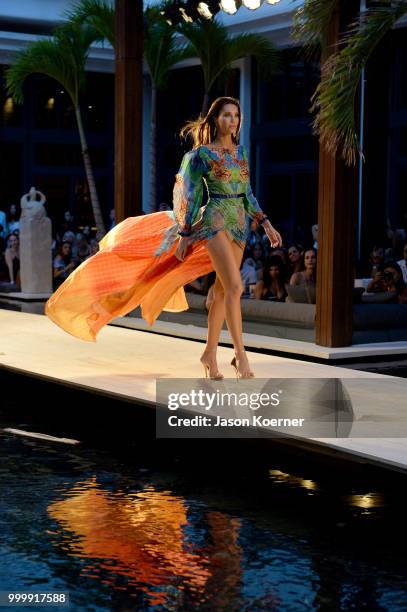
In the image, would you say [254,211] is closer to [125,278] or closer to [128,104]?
[125,278]

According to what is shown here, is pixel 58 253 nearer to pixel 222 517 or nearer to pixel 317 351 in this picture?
pixel 317 351

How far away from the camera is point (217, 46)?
1908 cm

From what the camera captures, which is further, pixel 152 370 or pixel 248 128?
pixel 248 128

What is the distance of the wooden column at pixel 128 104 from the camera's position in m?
10.9

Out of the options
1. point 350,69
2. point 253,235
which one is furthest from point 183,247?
point 253,235

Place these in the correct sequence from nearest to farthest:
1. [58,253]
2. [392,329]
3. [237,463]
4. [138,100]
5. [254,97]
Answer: [237,463] → [392,329] → [138,100] → [58,253] → [254,97]

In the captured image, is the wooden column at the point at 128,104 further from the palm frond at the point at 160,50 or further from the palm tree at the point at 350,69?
the palm frond at the point at 160,50

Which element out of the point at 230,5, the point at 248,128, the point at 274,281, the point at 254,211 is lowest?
the point at 274,281

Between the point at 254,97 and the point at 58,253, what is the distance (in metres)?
6.23

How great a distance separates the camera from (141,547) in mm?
4242

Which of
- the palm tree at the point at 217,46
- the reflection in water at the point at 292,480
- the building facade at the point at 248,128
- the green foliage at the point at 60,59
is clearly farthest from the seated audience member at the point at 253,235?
the reflection in water at the point at 292,480

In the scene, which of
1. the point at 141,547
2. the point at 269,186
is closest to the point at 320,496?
the point at 141,547

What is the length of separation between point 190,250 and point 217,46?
13023 millimetres

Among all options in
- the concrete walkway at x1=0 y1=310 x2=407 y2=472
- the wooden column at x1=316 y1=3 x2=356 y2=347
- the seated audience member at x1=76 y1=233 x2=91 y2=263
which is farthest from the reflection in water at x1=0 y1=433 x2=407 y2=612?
the seated audience member at x1=76 y1=233 x2=91 y2=263
